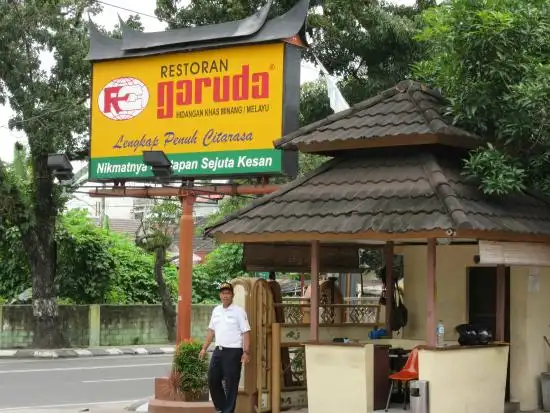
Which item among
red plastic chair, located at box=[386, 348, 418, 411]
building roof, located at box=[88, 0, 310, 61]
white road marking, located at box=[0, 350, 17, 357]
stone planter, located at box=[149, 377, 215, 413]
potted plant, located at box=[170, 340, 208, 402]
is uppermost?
building roof, located at box=[88, 0, 310, 61]

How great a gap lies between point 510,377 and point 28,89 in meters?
16.1

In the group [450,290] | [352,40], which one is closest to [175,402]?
[450,290]

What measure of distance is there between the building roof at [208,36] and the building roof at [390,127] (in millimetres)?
5559

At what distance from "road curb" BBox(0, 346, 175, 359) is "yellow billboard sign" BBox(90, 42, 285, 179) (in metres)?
7.12

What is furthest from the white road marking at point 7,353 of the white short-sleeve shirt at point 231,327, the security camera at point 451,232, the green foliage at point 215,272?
the security camera at point 451,232

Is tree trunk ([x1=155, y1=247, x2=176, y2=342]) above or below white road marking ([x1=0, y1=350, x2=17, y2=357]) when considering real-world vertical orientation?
above

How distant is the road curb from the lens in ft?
84.4

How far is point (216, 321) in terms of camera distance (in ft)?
39.4

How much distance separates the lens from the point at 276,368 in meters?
12.2

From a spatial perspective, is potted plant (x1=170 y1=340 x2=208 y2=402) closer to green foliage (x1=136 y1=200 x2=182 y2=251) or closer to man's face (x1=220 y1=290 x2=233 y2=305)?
man's face (x1=220 y1=290 x2=233 y2=305)

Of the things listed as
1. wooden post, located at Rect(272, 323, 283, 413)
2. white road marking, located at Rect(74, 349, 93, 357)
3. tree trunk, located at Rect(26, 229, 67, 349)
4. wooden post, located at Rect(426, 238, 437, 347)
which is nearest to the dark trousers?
wooden post, located at Rect(272, 323, 283, 413)

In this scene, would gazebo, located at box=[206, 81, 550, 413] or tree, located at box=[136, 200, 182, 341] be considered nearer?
gazebo, located at box=[206, 81, 550, 413]

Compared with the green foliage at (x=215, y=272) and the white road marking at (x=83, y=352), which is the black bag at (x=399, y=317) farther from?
the green foliage at (x=215, y=272)

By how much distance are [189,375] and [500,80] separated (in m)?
5.62
